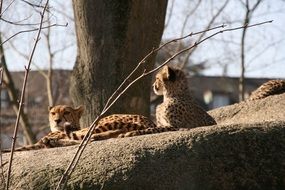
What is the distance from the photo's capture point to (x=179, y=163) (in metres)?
5.36

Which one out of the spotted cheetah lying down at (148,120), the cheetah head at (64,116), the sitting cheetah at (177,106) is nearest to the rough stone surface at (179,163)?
the spotted cheetah lying down at (148,120)

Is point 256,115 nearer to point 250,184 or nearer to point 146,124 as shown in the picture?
point 146,124

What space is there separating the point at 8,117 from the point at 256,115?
19740 mm

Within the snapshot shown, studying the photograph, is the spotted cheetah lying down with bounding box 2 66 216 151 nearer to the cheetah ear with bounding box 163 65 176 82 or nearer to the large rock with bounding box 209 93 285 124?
the cheetah ear with bounding box 163 65 176 82

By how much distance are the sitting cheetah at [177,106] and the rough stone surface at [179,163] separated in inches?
73.6

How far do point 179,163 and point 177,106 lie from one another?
2459mm

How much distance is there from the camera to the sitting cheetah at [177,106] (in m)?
7.69

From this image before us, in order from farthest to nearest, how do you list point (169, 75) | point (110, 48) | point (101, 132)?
point (110, 48) < point (169, 75) < point (101, 132)

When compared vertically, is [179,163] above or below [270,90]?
below

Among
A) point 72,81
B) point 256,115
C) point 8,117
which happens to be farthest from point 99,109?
point 8,117

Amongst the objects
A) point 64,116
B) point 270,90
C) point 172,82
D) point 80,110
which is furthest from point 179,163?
point 270,90

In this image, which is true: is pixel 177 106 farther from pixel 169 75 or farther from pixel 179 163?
pixel 179 163

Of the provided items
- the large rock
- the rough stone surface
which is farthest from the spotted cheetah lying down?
the rough stone surface

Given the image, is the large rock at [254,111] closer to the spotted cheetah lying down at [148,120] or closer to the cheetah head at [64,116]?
the spotted cheetah lying down at [148,120]
